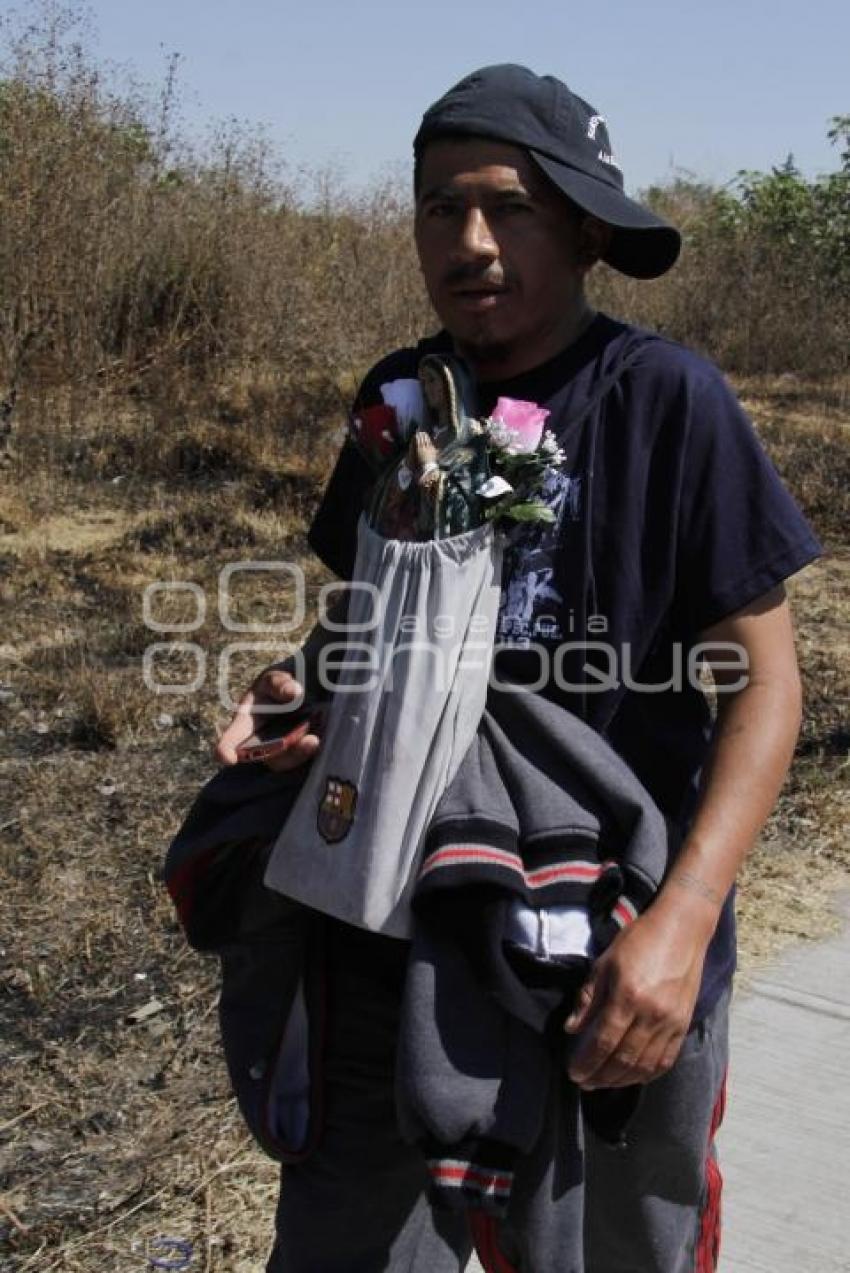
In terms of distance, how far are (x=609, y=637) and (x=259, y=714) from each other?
0.47 metres

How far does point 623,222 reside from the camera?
5.99ft

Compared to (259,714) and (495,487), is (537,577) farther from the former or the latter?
(259,714)

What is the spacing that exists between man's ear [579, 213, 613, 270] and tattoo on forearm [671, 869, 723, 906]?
727 millimetres

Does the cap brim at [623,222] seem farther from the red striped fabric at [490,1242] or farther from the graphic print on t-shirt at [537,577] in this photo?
the red striped fabric at [490,1242]

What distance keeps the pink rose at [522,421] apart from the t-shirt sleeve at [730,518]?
0.53ft

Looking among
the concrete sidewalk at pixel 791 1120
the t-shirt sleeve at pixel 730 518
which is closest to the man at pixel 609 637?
the t-shirt sleeve at pixel 730 518

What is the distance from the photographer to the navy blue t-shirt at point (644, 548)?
176 cm

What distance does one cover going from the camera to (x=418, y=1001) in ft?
5.60

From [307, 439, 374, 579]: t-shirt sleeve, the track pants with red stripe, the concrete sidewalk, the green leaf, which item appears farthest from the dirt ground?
the green leaf

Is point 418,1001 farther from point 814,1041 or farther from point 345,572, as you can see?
point 814,1041

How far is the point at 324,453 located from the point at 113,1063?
5.34 metres

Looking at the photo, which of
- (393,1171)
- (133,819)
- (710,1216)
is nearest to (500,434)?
(393,1171)

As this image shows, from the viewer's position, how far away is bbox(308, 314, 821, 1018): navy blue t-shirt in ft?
5.77

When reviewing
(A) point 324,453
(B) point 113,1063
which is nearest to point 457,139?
(B) point 113,1063
